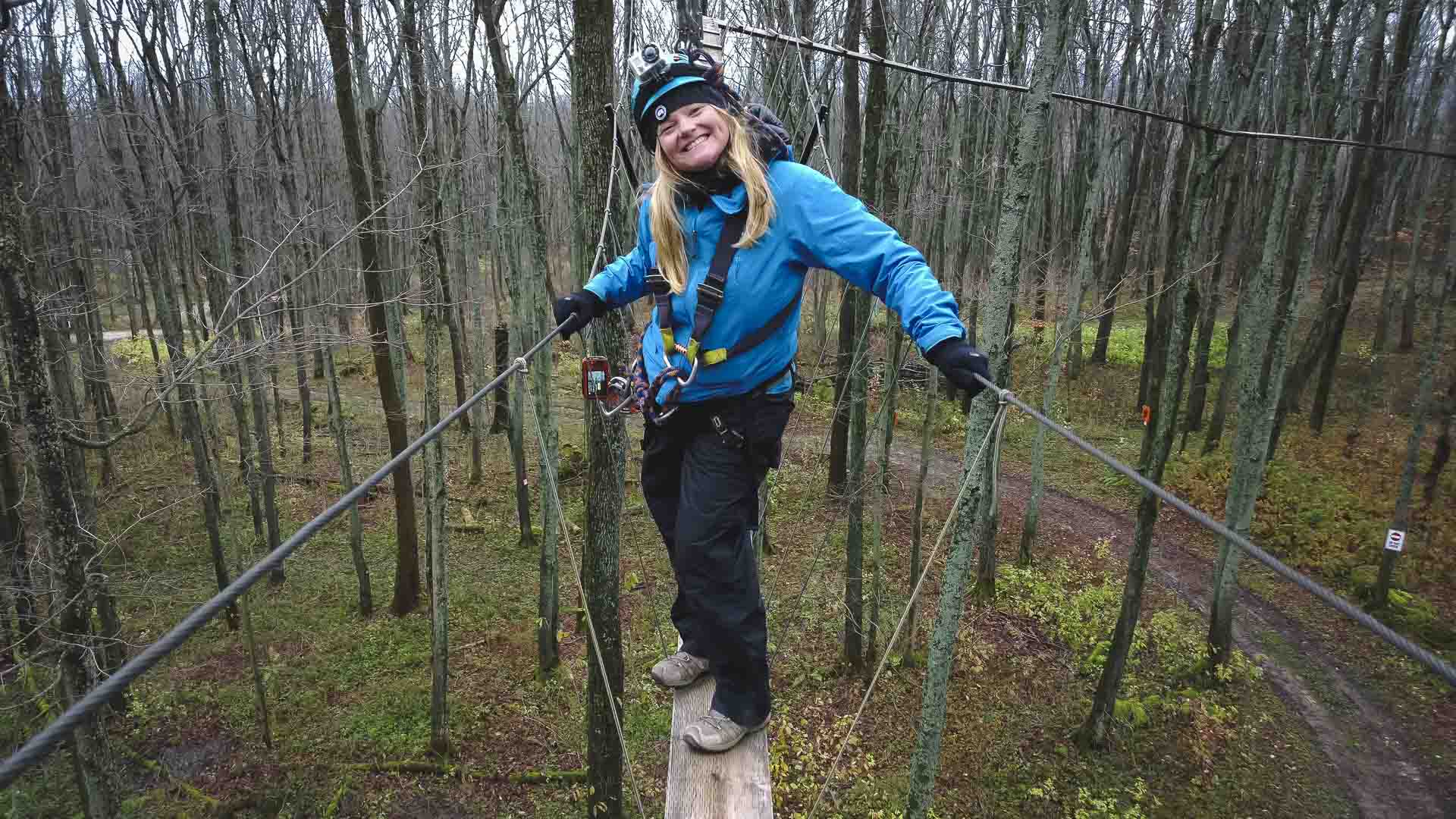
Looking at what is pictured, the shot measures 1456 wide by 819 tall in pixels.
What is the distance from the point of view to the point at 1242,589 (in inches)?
483

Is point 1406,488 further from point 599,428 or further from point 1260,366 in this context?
point 599,428

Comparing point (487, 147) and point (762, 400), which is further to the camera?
point (487, 147)

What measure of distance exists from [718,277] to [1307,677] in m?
11.8

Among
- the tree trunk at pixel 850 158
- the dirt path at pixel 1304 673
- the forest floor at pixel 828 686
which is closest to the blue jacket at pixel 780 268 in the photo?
the forest floor at pixel 828 686

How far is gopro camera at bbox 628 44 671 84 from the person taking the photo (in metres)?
2.83

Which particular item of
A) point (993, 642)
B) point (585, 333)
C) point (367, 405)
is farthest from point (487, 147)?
point (993, 642)

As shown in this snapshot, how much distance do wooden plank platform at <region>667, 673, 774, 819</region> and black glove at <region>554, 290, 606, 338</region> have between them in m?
1.82

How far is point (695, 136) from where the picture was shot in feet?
9.02

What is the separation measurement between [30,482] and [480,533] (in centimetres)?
667

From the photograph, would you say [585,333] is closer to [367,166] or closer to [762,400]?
[762,400]

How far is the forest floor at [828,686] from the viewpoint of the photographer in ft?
27.1

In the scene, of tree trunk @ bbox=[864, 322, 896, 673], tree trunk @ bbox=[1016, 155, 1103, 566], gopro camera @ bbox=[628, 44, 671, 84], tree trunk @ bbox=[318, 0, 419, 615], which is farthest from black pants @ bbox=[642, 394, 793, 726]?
tree trunk @ bbox=[1016, 155, 1103, 566]

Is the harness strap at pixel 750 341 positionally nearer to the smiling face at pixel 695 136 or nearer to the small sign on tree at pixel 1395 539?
the smiling face at pixel 695 136

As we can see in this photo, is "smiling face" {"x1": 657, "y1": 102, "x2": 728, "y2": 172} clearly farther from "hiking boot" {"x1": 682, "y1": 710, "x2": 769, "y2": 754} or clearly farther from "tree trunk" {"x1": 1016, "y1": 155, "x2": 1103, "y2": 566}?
"tree trunk" {"x1": 1016, "y1": 155, "x2": 1103, "y2": 566}
